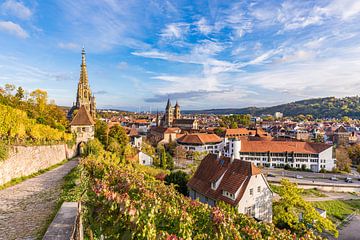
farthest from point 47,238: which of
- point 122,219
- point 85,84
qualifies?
point 85,84

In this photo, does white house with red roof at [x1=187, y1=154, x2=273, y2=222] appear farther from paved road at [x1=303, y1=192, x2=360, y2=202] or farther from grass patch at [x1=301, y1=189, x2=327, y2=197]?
grass patch at [x1=301, y1=189, x2=327, y2=197]

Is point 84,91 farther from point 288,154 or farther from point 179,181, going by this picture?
point 288,154

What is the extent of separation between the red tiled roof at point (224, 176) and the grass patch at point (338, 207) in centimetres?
1545

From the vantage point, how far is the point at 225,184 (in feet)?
67.9

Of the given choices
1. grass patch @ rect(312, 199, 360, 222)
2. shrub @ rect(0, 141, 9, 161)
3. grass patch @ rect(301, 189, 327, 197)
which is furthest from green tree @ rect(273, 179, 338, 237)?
shrub @ rect(0, 141, 9, 161)

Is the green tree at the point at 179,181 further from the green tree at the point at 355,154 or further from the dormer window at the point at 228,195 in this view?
the green tree at the point at 355,154

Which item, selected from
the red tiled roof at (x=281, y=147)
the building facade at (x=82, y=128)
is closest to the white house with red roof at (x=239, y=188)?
the building facade at (x=82, y=128)

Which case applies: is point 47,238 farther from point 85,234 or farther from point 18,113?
point 18,113

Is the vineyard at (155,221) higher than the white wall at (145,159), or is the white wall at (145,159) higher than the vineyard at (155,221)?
Answer: the vineyard at (155,221)

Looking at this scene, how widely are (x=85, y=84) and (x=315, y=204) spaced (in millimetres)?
47691

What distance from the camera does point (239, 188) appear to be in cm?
1944

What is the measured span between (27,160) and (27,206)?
277 inches

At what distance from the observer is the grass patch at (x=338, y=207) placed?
91.2ft

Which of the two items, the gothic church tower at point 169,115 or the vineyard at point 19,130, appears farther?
the gothic church tower at point 169,115
